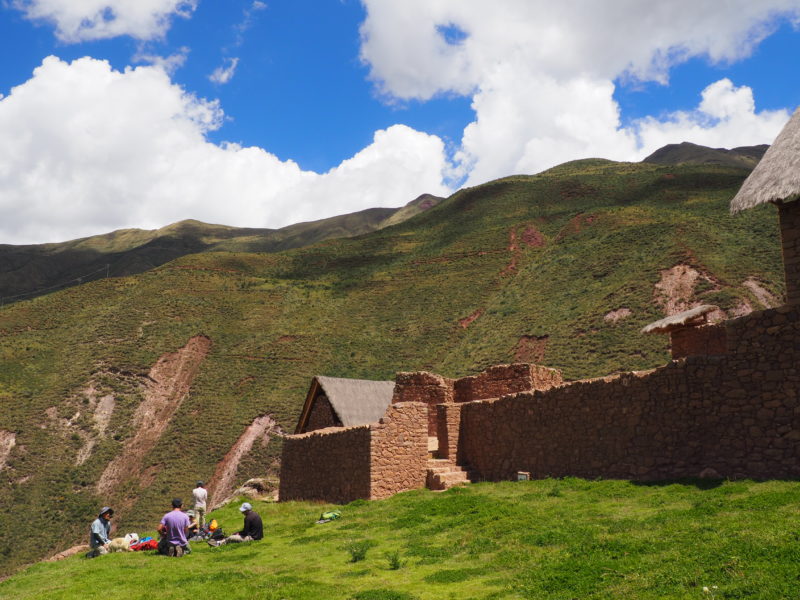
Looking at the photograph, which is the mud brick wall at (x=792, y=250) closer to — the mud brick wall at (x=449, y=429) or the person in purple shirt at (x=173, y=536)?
the mud brick wall at (x=449, y=429)

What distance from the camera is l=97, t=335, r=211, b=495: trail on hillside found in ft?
138

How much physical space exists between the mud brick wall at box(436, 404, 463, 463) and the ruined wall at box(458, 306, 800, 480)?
229 centimetres

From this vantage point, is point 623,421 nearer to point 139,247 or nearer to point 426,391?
point 426,391

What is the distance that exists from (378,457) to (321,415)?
12.0m

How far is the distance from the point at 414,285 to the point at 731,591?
60.2 metres

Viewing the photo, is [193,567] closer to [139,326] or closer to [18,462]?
[18,462]

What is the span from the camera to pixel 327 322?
6100cm

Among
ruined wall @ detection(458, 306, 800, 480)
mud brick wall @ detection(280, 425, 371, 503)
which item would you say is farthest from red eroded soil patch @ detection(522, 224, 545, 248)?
ruined wall @ detection(458, 306, 800, 480)

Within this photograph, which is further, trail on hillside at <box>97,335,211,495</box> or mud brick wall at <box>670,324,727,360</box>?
trail on hillside at <box>97,335,211,495</box>

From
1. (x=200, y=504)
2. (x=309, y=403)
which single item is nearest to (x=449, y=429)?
(x=200, y=504)

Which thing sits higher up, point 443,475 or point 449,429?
point 449,429

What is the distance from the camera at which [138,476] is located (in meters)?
40.9

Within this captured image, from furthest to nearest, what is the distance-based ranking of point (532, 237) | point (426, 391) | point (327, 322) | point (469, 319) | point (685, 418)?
point (532, 237) < point (327, 322) < point (469, 319) < point (426, 391) < point (685, 418)

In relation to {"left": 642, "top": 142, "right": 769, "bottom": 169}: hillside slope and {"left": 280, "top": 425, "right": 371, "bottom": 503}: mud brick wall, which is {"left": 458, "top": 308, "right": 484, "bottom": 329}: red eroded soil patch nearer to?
{"left": 280, "top": 425, "right": 371, "bottom": 503}: mud brick wall
